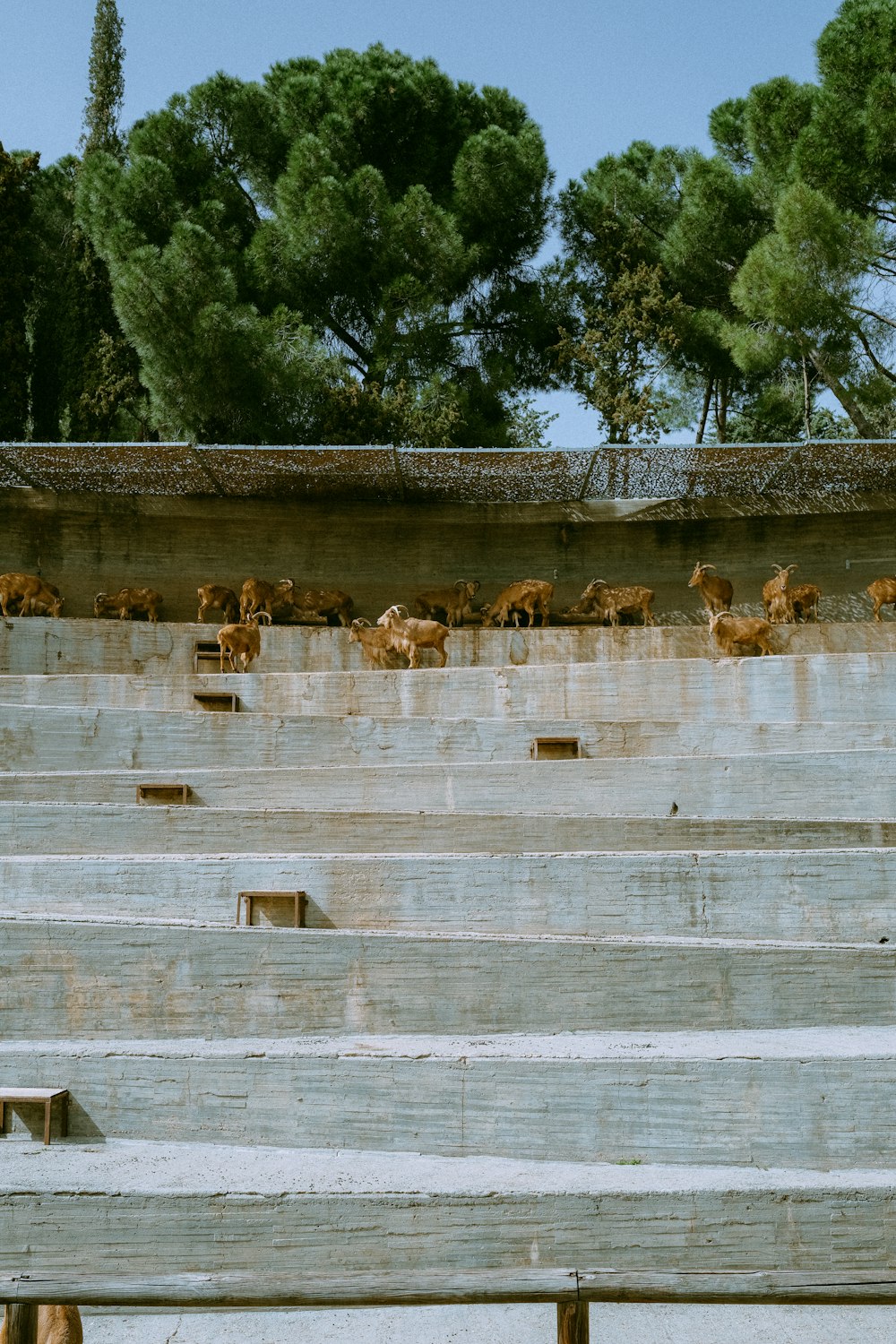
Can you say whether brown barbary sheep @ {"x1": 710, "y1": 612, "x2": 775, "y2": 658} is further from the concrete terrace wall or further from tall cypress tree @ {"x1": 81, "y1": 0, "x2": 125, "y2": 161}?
tall cypress tree @ {"x1": 81, "y1": 0, "x2": 125, "y2": 161}

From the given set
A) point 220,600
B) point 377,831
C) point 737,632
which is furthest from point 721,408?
point 377,831

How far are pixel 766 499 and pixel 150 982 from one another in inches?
516

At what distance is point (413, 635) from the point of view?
12.6m

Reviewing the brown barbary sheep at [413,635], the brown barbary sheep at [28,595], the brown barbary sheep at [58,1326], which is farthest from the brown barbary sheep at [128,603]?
the brown barbary sheep at [58,1326]

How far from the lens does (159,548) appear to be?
17406 millimetres

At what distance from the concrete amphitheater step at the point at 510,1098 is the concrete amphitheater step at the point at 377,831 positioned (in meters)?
2.01

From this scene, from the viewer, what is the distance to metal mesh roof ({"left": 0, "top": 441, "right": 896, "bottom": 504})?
14.2 metres

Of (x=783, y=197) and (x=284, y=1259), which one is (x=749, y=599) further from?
(x=284, y=1259)

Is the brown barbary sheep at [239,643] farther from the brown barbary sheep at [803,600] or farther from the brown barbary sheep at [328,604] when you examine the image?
the brown barbary sheep at [803,600]

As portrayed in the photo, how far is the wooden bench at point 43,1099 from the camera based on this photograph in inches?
186

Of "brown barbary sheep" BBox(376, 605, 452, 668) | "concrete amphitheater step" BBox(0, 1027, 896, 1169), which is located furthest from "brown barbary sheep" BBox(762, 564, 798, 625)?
"concrete amphitheater step" BBox(0, 1027, 896, 1169)

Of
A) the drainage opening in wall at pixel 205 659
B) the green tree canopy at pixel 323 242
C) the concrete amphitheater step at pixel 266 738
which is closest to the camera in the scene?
the concrete amphitheater step at pixel 266 738

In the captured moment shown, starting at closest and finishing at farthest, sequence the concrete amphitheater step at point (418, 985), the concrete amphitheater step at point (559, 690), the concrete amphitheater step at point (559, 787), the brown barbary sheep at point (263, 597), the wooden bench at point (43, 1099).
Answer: the wooden bench at point (43, 1099) < the concrete amphitheater step at point (418, 985) < the concrete amphitheater step at point (559, 787) < the concrete amphitheater step at point (559, 690) < the brown barbary sheep at point (263, 597)

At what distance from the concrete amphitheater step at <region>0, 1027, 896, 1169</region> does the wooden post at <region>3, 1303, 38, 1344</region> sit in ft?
4.50
